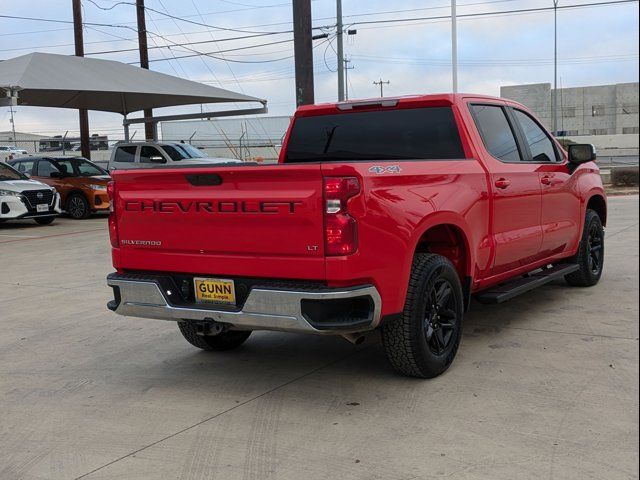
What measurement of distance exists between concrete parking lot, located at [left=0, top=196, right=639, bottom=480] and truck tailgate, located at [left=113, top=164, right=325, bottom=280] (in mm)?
895

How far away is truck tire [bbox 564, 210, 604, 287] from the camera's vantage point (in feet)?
23.3

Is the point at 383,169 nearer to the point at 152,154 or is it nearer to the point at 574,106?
the point at 152,154

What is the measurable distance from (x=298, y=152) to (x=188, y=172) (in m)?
1.85

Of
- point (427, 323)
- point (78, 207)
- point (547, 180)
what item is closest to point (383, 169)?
point (427, 323)

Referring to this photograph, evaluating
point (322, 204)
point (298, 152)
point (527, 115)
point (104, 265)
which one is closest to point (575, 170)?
point (527, 115)

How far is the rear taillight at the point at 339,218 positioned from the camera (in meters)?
3.84

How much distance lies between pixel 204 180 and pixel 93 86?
17.3 m

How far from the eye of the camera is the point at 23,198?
15.9 metres

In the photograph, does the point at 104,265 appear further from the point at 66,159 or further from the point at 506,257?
the point at 66,159

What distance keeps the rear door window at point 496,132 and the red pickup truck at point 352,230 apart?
2 centimetres

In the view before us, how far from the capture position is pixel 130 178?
4.60 meters

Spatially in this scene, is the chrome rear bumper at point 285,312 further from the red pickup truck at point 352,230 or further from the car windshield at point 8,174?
the car windshield at point 8,174

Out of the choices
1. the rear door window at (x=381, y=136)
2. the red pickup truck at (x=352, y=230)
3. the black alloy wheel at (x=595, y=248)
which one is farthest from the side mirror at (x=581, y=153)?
the rear door window at (x=381, y=136)

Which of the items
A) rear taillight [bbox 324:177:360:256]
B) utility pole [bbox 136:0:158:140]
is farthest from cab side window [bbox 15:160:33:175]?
rear taillight [bbox 324:177:360:256]
